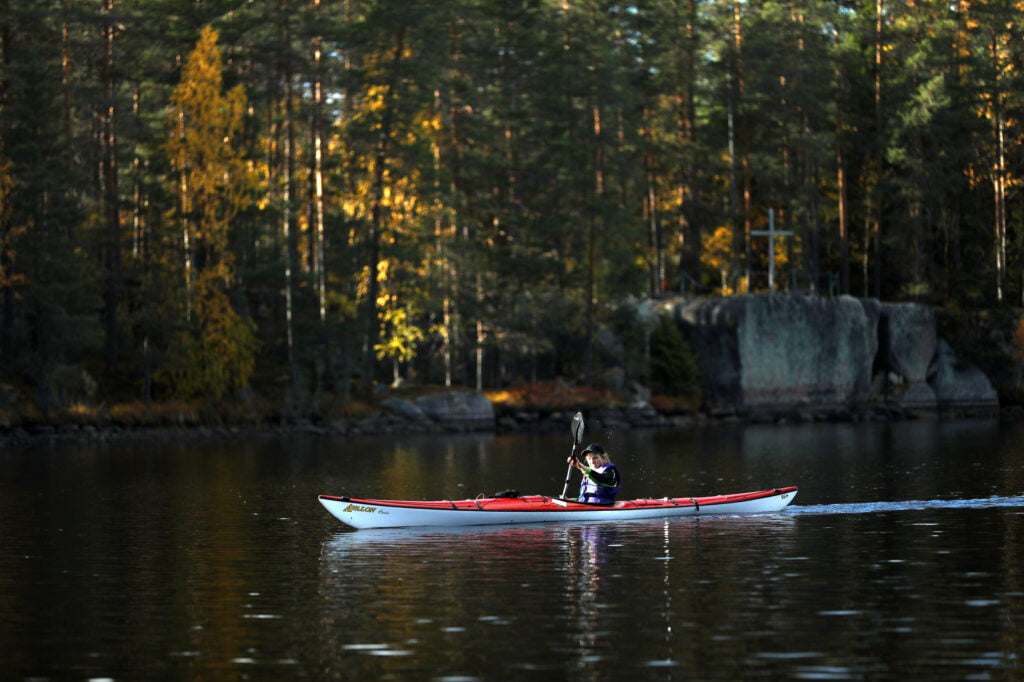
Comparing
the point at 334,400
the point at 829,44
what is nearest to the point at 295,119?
the point at 334,400

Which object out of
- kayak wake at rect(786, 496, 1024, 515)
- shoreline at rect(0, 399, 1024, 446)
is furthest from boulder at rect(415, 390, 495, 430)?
kayak wake at rect(786, 496, 1024, 515)

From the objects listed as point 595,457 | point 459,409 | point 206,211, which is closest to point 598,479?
point 595,457

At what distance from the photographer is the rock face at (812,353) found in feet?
220

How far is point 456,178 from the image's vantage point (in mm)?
64750

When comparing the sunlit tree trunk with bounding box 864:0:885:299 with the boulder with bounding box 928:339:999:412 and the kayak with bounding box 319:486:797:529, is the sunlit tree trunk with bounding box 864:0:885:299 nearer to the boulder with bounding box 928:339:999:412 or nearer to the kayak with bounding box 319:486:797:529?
the boulder with bounding box 928:339:999:412

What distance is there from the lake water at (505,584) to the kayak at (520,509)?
0.96ft

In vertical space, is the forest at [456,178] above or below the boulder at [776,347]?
above

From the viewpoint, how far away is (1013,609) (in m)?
16.8

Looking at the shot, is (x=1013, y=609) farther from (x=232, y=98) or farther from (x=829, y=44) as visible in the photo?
(x=829, y=44)

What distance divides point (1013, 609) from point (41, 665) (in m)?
11.1

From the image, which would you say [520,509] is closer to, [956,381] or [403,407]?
[403,407]

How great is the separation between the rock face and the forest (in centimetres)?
197

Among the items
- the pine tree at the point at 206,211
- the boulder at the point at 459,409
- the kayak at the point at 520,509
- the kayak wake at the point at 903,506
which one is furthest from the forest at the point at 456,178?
the kayak wake at the point at 903,506

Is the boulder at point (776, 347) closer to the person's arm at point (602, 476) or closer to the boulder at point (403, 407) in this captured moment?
the boulder at point (403, 407)
